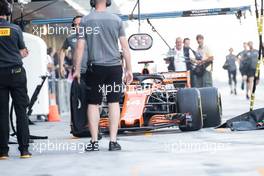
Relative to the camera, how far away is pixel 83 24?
941 centimetres

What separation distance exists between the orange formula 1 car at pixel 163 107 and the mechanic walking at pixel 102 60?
79.1 inches

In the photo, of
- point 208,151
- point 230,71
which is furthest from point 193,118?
point 230,71

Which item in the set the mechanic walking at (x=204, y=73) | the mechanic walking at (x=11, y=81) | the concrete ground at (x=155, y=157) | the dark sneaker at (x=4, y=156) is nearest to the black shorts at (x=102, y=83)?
the concrete ground at (x=155, y=157)

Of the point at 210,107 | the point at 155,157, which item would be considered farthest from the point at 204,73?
the point at 155,157

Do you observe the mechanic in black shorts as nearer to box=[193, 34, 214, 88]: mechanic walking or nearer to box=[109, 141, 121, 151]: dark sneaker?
box=[193, 34, 214, 88]: mechanic walking

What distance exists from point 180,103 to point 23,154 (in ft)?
10.6

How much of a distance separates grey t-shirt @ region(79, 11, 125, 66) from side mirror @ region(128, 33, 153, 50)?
378 cm

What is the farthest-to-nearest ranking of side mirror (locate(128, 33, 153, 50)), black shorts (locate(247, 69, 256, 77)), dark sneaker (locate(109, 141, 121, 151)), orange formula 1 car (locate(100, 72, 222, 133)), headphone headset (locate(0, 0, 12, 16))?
1. black shorts (locate(247, 69, 256, 77))
2. side mirror (locate(128, 33, 153, 50))
3. orange formula 1 car (locate(100, 72, 222, 133))
4. dark sneaker (locate(109, 141, 121, 151))
5. headphone headset (locate(0, 0, 12, 16))

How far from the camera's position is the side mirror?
13312 millimetres

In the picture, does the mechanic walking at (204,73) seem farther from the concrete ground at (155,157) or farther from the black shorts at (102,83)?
the black shorts at (102,83)

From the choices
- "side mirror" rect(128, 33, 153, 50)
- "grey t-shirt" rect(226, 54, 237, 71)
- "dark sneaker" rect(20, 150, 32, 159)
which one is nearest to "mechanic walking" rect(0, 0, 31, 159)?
"dark sneaker" rect(20, 150, 32, 159)

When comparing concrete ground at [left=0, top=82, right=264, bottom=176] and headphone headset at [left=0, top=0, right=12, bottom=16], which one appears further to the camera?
headphone headset at [left=0, top=0, right=12, bottom=16]

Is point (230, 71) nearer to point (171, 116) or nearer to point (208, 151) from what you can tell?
point (171, 116)

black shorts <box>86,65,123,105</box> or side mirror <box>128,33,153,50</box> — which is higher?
side mirror <box>128,33,153,50</box>
